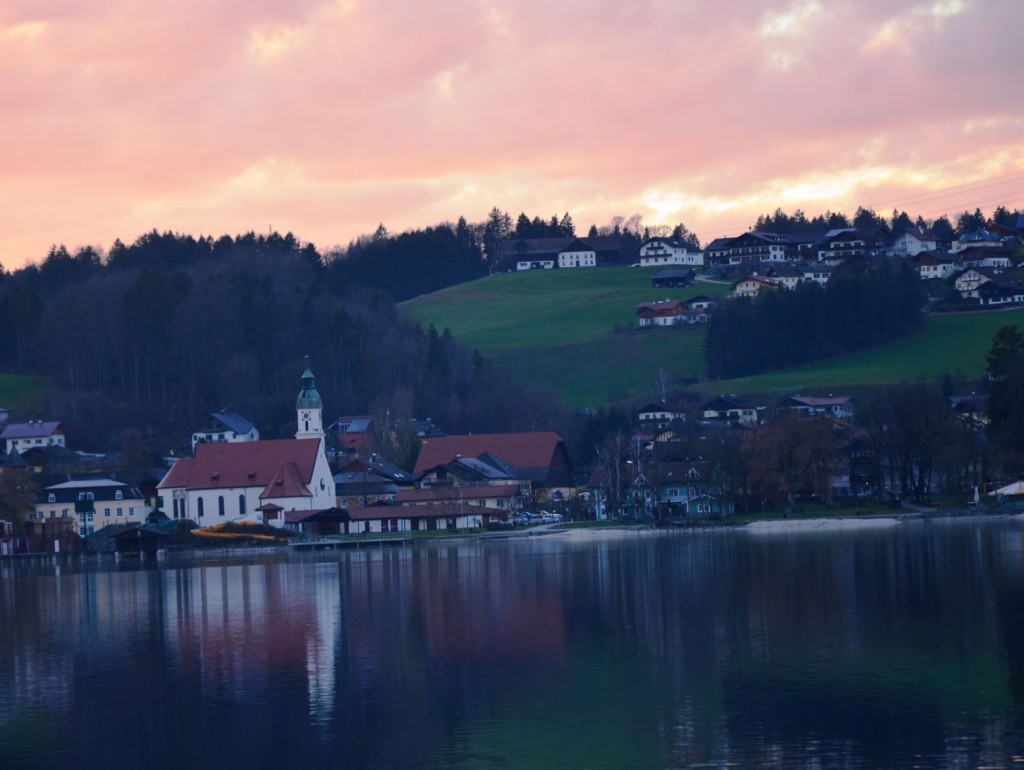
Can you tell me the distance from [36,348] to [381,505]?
176 ft

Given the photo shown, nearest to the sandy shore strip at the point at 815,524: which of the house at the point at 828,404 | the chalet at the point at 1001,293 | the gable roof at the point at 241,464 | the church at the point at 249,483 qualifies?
the house at the point at 828,404

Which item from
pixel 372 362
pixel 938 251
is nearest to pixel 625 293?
pixel 938 251

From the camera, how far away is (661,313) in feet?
457

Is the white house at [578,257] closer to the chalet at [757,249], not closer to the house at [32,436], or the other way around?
the chalet at [757,249]

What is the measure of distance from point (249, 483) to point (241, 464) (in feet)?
5.20

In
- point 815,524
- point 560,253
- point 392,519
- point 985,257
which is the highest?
point 560,253

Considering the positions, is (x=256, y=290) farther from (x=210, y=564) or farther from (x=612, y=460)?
(x=210, y=564)

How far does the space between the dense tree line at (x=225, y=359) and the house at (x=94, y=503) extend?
2230 centimetres

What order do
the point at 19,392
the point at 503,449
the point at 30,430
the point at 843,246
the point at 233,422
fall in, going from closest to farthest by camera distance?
the point at 503,449, the point at 30,430, the point at 233,422, the point at 19,392, the point at 843,246

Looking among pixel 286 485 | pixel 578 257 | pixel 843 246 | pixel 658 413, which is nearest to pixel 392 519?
pixel 286 485

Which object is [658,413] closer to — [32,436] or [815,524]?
[815,524]

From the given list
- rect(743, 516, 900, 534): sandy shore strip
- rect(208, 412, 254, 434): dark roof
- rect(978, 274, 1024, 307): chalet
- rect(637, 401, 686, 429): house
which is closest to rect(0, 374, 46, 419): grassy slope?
rect(208, 412, 254, 434): dark roof

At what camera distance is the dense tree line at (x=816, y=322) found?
390 feet

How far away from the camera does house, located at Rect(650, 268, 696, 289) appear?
15612 cm
